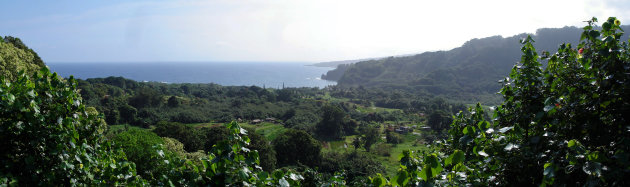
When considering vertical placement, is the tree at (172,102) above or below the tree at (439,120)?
above

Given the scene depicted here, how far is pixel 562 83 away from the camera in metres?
3.42

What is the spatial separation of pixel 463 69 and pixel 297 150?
152 meters

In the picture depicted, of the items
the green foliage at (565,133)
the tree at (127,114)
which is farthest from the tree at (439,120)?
the green foliage at (565,133)

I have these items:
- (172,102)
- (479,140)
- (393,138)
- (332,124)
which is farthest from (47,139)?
(172,102)

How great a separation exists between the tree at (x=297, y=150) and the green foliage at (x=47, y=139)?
3471 centimetres

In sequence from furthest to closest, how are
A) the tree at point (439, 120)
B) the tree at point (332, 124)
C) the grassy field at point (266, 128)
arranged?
the tree at point (332, 124) → the tree at point (439, 120) → the grassy field at point (266, 128)

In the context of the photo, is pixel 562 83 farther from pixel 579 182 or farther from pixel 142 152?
pixel 142 152

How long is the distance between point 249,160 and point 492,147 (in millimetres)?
2535

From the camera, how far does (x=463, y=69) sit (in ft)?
539

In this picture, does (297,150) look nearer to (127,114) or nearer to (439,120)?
(439,120)

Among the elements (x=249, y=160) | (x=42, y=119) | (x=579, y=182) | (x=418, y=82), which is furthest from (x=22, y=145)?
(x=418, y=82)

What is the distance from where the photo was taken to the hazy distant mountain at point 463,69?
144 meters

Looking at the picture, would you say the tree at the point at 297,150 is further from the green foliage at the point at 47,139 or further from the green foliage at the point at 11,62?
the green foliage at the point at 47,139

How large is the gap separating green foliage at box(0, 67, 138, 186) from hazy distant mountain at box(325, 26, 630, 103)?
5034 inches
